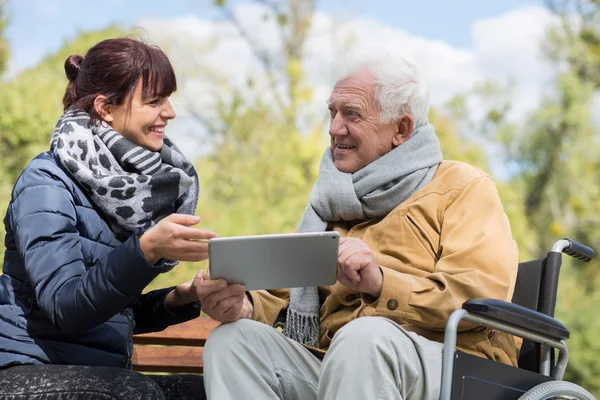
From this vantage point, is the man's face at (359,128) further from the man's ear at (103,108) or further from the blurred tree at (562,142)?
the blurred tree at (562,142)

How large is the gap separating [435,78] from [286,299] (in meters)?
6.16

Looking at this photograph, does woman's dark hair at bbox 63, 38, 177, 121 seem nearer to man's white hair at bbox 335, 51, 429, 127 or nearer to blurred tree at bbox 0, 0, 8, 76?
man's white hair at bbox 335, 51, 429, 127

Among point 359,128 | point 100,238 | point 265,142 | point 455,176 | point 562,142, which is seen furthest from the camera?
point 562,142

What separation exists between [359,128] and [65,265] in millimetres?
1112

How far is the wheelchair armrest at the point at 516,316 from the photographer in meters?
2.16

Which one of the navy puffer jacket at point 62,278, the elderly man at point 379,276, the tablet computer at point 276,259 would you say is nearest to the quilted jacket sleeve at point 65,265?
the navy puffer jacket at point 62,278

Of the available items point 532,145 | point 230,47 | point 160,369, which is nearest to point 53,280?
point 160,369

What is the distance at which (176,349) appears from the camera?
3602mm

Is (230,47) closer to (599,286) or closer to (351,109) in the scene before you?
(599,286)

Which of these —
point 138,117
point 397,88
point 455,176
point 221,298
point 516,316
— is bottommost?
point 221,298

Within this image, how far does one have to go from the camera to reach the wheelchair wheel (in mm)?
2248

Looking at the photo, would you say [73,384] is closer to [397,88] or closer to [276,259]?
[276,259]

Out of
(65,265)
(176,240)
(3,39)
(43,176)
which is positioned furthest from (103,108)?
(3,39)

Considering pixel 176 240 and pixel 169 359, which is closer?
pixel 176 240
